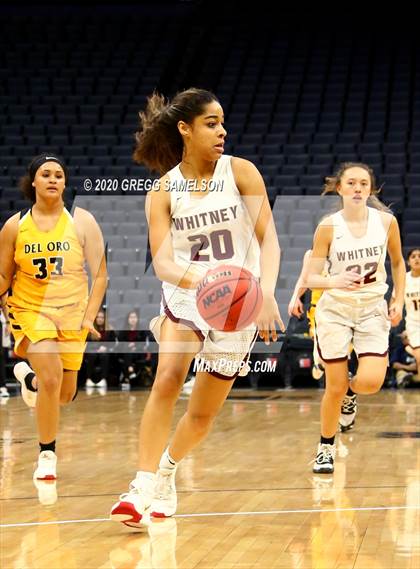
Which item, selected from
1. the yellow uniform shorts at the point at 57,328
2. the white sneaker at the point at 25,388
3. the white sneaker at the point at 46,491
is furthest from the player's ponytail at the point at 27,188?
the white sneaker at the point at 46,491

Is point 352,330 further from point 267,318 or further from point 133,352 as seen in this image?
point 133,352

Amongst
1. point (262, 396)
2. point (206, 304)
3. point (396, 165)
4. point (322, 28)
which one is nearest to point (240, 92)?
point (322, 28)

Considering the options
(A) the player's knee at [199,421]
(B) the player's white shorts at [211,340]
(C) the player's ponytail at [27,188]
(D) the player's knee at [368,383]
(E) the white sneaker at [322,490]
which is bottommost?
(E) the white sneaker at [322,490]

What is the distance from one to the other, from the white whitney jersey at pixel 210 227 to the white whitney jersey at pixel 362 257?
1828 millimetres

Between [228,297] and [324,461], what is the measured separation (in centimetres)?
233

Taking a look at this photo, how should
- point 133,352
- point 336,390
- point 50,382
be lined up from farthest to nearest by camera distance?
point 133,352 → point 336,390 → point 50,382

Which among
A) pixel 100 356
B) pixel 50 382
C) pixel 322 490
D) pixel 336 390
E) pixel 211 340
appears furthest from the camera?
pixel 100 356

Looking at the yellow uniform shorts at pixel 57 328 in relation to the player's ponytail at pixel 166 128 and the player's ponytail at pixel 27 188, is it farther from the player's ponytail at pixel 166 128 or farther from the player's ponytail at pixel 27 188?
the player's ponytail at pixel 166 128

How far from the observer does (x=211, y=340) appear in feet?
14.3

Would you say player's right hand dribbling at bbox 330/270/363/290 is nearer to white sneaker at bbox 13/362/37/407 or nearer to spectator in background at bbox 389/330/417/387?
white sneaker at bbox 13/362/37/407

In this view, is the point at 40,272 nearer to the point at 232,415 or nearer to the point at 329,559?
the point at 329,559

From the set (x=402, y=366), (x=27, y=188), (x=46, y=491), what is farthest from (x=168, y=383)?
(x=402, y=366)

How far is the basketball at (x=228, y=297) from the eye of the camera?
13.6 feet

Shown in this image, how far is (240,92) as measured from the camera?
728 inches
